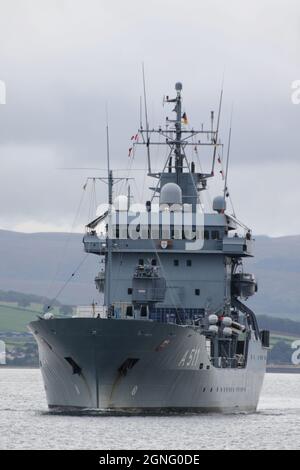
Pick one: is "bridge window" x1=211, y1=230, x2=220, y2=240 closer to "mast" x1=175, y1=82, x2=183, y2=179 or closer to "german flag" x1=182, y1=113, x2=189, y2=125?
"mast" x1=175, y1=82, x2=183, y2=179

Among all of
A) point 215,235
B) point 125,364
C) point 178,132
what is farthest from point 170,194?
point 125,364

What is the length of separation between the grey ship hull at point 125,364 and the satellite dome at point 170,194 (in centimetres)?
1020

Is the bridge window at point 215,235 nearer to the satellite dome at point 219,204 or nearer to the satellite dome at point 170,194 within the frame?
the satellite dome at point 170,194

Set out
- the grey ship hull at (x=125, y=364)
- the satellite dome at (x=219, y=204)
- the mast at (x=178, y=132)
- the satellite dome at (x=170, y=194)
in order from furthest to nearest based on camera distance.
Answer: the satellite dome at (x=219, y=204)
the mast at (x=178, y=132)
the satellite dome at (x=170, y=194)
the grey ship hull at (x=125, y=364)

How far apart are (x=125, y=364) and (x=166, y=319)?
9076 millimetres

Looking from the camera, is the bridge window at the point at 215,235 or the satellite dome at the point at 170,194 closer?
the bridge window at the point at 215,235

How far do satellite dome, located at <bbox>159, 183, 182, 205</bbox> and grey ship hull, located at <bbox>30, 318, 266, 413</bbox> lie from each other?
10.2 m

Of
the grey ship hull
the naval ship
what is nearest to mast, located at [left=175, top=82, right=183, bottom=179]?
the naval ship

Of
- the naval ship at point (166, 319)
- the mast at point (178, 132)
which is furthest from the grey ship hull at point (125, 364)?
the mast at point (178, 132)

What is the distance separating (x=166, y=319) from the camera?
7375cm

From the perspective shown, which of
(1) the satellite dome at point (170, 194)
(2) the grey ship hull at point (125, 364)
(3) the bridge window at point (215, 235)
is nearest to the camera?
(2) the grey ship hull at point (125, 364)

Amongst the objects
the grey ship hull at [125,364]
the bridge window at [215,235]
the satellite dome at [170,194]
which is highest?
the satellite dome at [170,194]

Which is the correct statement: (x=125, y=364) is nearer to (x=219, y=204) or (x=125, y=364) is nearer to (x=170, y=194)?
(x=170, y=194)

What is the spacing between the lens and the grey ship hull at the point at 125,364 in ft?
212
